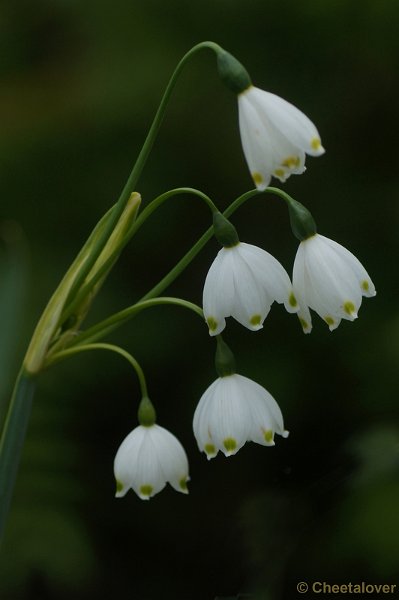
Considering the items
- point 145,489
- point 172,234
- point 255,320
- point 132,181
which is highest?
point 172,234

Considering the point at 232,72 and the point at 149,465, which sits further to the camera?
the point at 149,465

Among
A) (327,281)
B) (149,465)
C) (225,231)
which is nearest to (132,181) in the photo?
(225,231)

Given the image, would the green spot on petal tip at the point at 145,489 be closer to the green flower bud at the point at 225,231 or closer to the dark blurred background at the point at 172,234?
the green flower bud at the point at 225,231

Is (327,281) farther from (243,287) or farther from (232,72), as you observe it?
(232,72)

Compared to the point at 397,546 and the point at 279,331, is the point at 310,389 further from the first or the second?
the point at 397,546

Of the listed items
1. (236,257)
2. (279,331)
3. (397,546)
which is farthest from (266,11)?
(236,257)

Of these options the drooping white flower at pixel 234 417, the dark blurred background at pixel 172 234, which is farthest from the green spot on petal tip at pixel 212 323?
the dark blurred background at pixel 172 234
